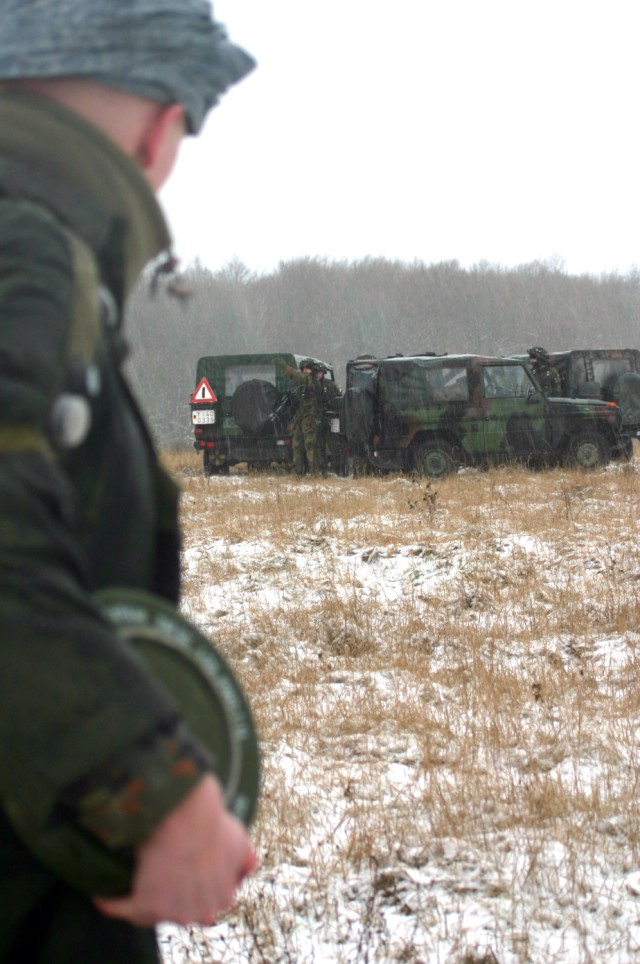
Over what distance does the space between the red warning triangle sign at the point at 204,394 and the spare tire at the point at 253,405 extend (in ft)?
1.92

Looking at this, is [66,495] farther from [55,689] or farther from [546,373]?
[546,373]

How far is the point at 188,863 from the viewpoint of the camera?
788mm

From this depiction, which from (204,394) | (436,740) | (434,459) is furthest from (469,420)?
(436,740)

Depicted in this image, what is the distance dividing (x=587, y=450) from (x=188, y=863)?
1413 cm

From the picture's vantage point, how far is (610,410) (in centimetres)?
1434

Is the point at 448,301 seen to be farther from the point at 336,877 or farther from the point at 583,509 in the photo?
the point at 336,877

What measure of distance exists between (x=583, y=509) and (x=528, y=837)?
736 centimetres

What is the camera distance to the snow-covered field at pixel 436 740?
2541 mm

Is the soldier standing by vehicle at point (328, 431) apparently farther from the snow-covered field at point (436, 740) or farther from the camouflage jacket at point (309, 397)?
the snow-covered field at point (436, 740)

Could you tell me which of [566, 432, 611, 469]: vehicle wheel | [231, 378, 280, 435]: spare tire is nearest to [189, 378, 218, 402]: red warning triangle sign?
[231, 378, 280, 435]: spare tire

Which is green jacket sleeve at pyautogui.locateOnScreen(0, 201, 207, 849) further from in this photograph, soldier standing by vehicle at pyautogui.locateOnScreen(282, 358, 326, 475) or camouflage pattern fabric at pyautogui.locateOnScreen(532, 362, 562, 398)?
camouflage pattern fabric at pyautogui.locateOnScreen(532, 362, 562, 398)

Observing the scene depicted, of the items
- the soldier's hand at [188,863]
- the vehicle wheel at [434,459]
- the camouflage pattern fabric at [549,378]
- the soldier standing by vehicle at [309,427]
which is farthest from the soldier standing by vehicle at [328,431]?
the soldier's hand at [188,863]

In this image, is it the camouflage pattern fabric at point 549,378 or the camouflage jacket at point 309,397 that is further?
the camouflage pattern fabric at point 549,378

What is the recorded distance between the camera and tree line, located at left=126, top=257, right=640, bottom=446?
5672 cm
